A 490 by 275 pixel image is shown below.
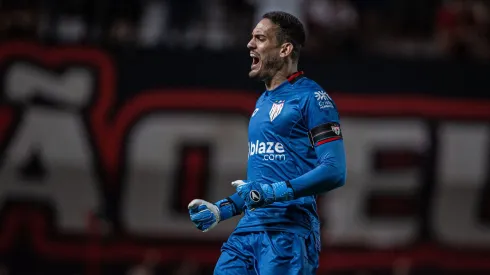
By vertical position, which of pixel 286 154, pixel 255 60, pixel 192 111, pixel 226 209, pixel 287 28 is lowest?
pixel 226 209

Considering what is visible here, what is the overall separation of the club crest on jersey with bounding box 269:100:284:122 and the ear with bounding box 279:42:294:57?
392mm

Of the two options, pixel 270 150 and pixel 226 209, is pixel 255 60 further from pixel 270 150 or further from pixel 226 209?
pixel 226 209

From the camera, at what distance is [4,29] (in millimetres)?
13672

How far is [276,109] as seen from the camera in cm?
685

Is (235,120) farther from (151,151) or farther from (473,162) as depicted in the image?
(473,162)

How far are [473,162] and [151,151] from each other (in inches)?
198

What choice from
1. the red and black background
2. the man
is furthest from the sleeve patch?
the red and black background

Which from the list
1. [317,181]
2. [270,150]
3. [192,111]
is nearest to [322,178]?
[317,181]

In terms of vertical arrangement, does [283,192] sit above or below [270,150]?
below

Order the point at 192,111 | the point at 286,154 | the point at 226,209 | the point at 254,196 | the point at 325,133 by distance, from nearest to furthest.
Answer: the point at 254,196
the point at 325,133
the point at 286,154
the point at 226,209
the point at 192,111

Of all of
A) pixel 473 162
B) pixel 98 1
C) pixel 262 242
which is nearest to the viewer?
pixel 262 242

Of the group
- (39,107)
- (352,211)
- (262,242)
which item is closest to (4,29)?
(39,107)

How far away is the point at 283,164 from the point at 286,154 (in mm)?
77

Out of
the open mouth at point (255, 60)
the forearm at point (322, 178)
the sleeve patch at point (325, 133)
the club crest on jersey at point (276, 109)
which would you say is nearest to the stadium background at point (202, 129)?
the open mouth at point (255, 60)
